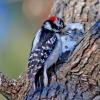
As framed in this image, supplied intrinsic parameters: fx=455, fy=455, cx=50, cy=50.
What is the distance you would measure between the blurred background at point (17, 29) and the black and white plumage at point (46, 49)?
3.52 metres

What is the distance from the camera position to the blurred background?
7.96m

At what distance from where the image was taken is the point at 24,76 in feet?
12.6

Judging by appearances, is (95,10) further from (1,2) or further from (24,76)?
(1,2)

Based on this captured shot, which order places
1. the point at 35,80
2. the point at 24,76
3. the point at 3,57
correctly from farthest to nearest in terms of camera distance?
the point at 3,57 < the point at 24,76 < the point at 35,80

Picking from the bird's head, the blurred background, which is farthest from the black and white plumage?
the blurred background

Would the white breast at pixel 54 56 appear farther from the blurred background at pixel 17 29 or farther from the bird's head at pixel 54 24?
the blurred background at pixel 17 29

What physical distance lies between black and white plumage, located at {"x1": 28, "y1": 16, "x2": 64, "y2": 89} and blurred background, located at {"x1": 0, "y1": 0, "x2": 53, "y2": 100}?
3519 millimetres

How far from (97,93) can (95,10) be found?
100 cm

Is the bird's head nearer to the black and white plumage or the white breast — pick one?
the black and white plumage

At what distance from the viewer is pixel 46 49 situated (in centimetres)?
382

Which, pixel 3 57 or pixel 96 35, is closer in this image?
pixel 96 35

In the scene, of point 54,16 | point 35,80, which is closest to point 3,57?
point 54,16

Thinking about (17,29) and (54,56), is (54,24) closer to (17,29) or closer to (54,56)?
(54,56)

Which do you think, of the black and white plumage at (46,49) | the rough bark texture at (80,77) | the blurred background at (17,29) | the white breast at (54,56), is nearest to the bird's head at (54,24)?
the black and white plumage at (46,49)
